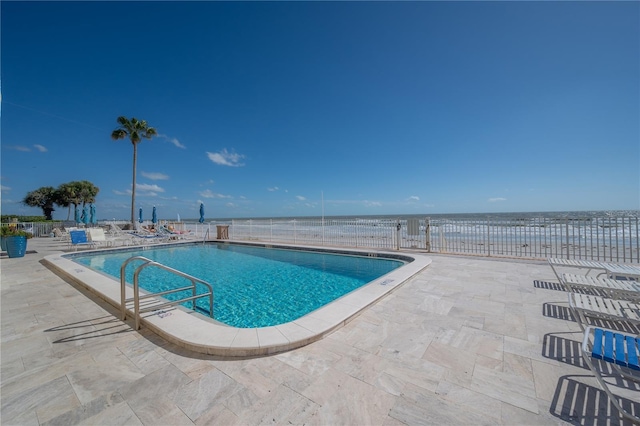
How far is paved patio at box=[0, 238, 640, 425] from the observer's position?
1.54 metres

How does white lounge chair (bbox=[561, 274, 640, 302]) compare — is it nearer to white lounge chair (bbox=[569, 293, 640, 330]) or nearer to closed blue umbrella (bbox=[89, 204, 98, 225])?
white lounge chair (bbox=[569, 293, 640, 330])

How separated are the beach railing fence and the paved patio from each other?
4.58 meters

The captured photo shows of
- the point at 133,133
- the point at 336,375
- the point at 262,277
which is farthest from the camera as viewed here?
the point at 133,133

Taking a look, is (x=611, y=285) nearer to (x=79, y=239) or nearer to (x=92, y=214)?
(x=79, y=239)

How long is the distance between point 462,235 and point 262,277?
25.1 feet

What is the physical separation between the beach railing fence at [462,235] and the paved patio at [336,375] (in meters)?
4.58

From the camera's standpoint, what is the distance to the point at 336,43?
9.72 metres

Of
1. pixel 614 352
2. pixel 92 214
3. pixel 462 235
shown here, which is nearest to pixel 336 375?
pixel 614 352

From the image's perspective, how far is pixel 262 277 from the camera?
6.48m

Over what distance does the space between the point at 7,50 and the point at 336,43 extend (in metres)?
12.8

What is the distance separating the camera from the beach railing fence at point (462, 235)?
650 cm

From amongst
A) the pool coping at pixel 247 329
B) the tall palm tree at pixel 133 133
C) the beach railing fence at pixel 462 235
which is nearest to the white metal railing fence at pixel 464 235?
the beach railing fence at pixel 462 235

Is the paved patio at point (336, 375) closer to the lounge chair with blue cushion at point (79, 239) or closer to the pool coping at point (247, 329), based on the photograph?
the pool coping at point (247, 329)

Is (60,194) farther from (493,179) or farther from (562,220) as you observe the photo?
(493,179)
